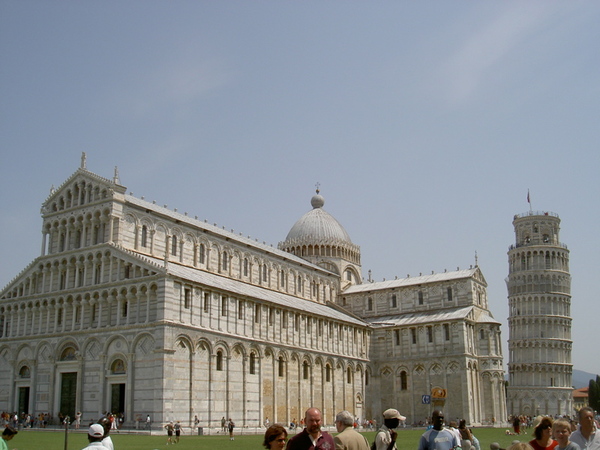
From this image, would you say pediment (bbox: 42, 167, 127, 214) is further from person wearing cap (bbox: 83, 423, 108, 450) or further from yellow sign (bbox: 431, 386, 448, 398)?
person wearing cap (bbox: 83, 423, 108, 450)

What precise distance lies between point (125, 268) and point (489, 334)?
124 feet

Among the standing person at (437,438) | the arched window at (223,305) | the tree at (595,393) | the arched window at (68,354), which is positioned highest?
the arched window at (223,305)

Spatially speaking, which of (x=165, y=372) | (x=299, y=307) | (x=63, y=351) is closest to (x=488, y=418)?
(x=299, y=307)

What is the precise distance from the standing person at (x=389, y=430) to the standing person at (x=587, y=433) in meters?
2.64

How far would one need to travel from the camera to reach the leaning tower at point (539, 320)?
9312 centimetres

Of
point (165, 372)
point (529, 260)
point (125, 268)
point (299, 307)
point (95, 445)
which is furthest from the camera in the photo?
point (529, 260)

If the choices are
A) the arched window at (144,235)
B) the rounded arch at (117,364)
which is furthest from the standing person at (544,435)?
the arched window at (144,235)

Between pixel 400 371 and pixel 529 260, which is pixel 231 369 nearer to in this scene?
pixel 400 371

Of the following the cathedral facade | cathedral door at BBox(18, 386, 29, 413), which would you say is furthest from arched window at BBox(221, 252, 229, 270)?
cathedral door at BBox(18, 386, 29, 413)

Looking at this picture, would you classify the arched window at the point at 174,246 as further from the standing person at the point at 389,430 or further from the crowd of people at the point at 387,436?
the standing person at the point at 389,430

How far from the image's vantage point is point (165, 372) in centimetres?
4403

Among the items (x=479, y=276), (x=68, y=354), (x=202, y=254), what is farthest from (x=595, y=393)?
(x=68, y=354)

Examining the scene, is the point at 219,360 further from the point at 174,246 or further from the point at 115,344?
the point at 174,246

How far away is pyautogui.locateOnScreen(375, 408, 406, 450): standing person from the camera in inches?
400
